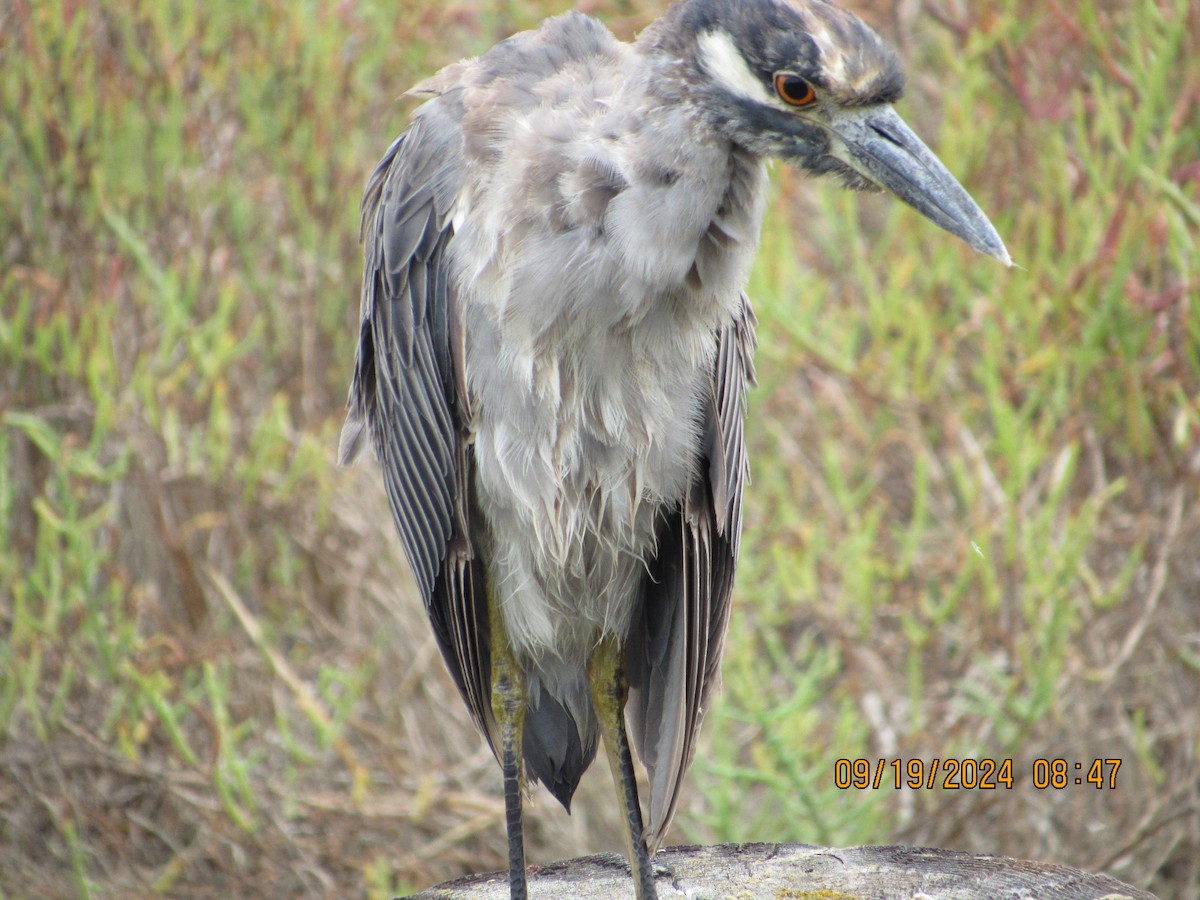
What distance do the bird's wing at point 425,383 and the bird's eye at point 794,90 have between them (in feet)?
2.51

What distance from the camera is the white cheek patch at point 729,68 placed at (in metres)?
2.40

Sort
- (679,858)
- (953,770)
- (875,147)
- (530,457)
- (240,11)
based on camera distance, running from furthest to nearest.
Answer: (240,11), (953,770), (679,858), (530,457), (875,147)

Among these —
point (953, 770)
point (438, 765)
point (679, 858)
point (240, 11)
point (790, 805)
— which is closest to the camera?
point (679, 858)

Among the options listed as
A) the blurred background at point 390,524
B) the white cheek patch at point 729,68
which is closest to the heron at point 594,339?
the white cheek patch at point 729,68

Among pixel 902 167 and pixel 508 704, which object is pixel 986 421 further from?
pixel 902 167

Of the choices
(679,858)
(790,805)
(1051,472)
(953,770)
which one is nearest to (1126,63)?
(1051,472)

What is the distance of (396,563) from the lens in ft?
17.5

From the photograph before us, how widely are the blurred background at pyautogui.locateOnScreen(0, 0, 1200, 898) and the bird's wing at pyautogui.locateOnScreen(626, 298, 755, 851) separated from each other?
93cm

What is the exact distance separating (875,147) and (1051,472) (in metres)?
2.77

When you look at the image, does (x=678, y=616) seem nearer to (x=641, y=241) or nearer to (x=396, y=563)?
(x=641, y=241)

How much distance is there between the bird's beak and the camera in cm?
243

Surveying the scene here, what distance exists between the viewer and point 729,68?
242 cm

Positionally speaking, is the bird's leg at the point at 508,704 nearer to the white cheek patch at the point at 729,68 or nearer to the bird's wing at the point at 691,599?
the bird's wing at the point at 691,599

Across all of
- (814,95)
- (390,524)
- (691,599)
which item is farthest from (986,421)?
(814,95)
